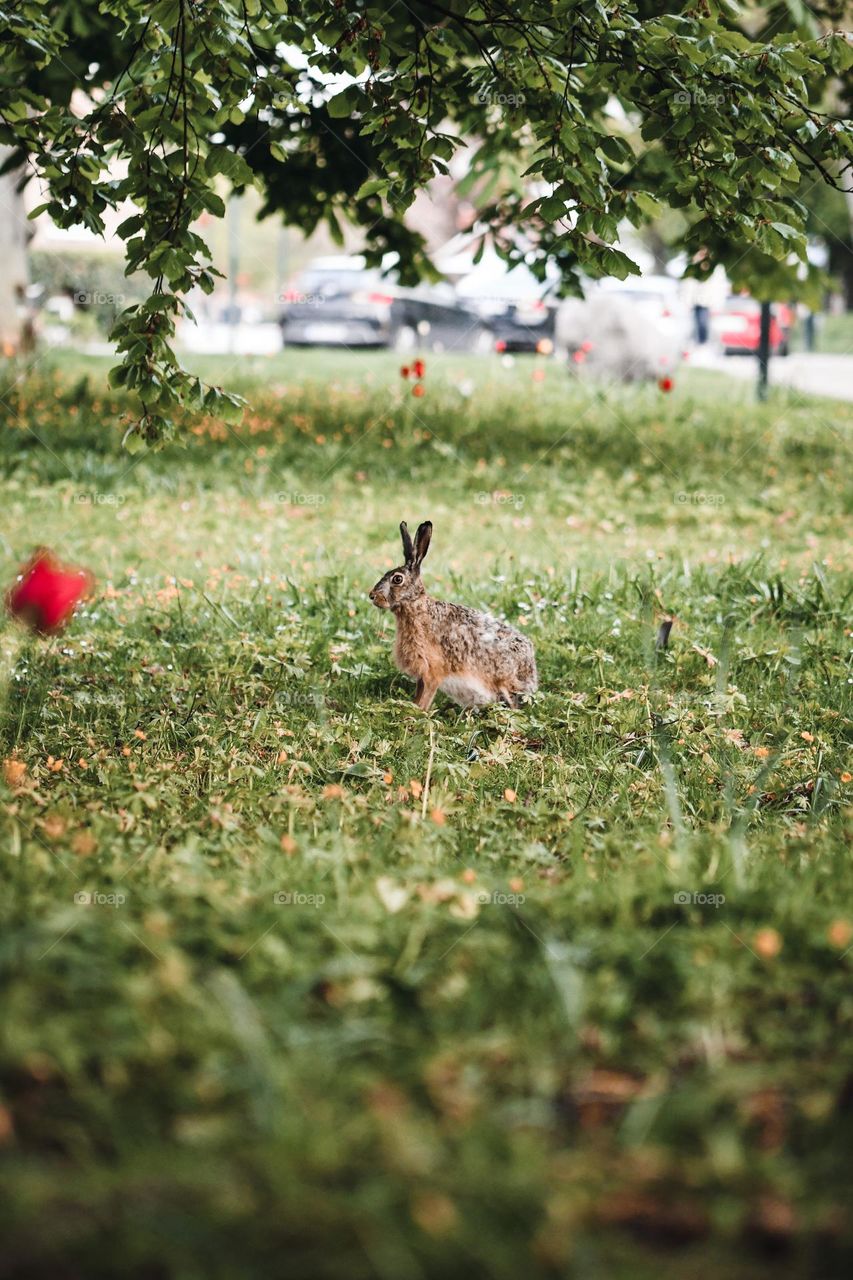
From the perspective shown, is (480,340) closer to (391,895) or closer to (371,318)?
(371,318)

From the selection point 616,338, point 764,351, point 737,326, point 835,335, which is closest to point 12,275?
point 616,338

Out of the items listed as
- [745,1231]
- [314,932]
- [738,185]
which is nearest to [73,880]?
[314,932]

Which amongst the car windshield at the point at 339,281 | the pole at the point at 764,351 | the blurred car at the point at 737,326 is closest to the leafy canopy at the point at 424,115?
the pole at the point at 764,351

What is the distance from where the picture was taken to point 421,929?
2900 millimetres

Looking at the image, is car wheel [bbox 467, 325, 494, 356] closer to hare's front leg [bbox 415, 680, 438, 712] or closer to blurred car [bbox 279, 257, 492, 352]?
blurred car [bbox 279, 257, 492, 352]

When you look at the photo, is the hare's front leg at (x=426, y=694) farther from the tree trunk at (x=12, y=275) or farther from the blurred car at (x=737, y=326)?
the blurred car at (x=737, y=326)

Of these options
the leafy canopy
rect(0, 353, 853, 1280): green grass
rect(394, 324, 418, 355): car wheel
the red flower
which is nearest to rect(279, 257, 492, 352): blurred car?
rect(394, 324, 418, 355): car wheel

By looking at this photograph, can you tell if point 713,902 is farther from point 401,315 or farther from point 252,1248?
point 401,315

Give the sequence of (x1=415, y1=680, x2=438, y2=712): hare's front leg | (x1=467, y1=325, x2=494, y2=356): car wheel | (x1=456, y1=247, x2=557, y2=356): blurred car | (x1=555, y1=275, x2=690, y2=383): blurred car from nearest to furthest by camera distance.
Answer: (x1=415, y1=680, x2=438, y2=712): hare's front leg → (x1=555, y1=275, x2=690, y2=383): blurred car → (x1=456, y1=247, x2=557, y2=356): blurred car → (x1=467, y1=325, x2=494, y2=356): car wheel

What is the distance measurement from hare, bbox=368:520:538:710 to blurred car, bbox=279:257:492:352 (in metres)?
17.5

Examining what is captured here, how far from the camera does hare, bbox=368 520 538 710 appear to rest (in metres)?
5.26

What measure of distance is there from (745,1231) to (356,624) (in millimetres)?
4531

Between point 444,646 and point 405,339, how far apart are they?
18589mm

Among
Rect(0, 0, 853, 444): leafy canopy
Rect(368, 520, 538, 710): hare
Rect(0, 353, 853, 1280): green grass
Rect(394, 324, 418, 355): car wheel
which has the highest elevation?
Rect(394, 324, 418, 355): car wheel
